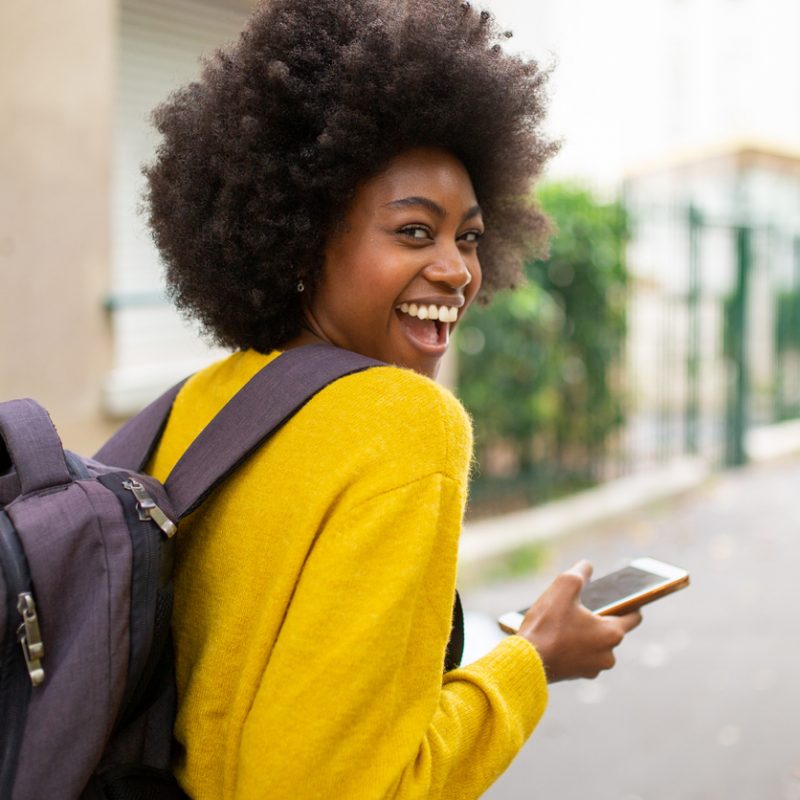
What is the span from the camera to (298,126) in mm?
1560

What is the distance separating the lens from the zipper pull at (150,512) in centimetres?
122

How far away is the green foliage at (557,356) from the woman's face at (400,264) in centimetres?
527

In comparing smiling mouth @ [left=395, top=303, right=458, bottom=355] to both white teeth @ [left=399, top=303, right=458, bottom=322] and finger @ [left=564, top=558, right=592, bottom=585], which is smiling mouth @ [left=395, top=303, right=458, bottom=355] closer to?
white teeth @ [left=399, top=303, right=458, bottom=322]

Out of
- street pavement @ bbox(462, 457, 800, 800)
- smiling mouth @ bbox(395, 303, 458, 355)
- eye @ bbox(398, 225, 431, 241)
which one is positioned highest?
eye @ bbox(398, 225, 431, 241)

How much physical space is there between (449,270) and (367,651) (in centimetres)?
66

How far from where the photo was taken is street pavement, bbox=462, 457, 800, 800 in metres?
3.56

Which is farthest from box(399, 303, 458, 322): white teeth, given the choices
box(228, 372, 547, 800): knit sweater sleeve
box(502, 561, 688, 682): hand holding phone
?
box(502, 561, 688, 682): hand holding phone

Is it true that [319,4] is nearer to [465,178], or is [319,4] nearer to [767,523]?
[465,178]

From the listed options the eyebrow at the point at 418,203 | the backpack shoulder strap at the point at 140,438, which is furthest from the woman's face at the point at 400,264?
the backpack shoulder strap at the point at 140,438

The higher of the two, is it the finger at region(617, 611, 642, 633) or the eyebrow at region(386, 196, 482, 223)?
the eyebrow at region(386, 196, 482, 223)

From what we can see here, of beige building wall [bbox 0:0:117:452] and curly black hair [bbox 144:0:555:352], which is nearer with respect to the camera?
curly black hair [bbox 144:0:555:352]

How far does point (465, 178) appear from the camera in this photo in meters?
1.61

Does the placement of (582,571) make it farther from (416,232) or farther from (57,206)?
(57,206)

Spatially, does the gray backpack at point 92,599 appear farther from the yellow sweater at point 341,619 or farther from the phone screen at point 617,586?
the phone screen at point 617,586
